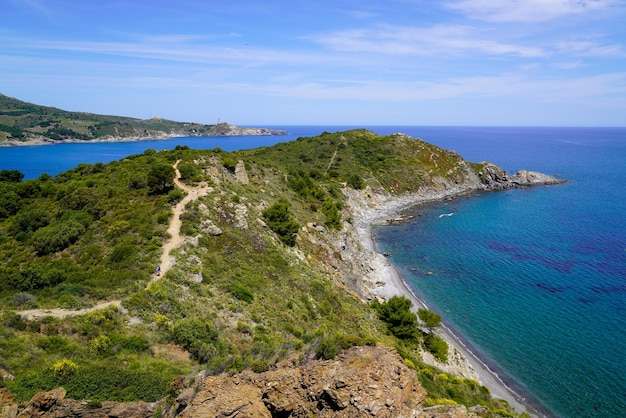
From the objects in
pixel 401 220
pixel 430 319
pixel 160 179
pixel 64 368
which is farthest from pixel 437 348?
pixel 401 220

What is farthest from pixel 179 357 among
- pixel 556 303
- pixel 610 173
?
pixel 610 173

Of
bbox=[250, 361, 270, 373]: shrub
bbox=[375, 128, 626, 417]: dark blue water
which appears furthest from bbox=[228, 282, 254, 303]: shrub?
bbox=[375, 128, 626, 417]: dark blue water

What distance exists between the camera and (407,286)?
58.8m

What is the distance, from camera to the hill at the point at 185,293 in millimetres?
18531

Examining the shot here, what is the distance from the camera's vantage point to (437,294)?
56438mm

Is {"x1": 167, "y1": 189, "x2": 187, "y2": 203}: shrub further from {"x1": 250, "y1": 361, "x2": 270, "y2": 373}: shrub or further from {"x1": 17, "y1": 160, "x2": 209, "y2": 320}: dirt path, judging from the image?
{"x1": 250, "y1": 361, "x2": 270, "y2": 373}: shrub

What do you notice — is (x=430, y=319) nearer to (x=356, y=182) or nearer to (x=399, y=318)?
(x=399, y=318)

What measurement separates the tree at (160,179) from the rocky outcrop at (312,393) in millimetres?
37625

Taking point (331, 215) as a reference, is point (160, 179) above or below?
above

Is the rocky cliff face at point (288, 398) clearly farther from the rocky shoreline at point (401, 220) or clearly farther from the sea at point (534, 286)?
the sea at point (534, 286)

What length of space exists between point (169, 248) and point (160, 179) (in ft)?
53.0

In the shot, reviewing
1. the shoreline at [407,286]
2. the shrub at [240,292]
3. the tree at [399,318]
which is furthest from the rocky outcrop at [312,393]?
the shoreline at [407,286]

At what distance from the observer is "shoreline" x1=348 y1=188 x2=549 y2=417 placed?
3572cm

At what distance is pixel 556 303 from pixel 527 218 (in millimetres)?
51983
